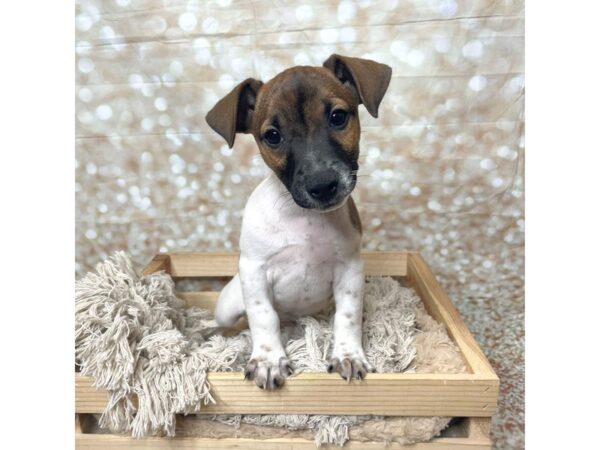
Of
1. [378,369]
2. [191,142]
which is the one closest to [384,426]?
[378,369]

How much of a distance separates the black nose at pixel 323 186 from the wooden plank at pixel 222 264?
1.46 metres

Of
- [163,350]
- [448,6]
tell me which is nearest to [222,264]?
[163,350]

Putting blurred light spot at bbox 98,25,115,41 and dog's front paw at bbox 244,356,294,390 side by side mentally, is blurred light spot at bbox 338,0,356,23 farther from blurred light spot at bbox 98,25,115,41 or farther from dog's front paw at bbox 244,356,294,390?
dog's front paw at bbox 244,356,294,390

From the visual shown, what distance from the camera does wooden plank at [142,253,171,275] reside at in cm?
324

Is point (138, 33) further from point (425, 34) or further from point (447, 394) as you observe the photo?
point (447, 394)

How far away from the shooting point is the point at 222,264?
3.54 m

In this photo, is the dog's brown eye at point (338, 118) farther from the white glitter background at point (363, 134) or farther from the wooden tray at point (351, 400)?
the white glitter background at point (363, 134)

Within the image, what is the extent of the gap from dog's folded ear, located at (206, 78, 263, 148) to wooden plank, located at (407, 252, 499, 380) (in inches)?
48.0

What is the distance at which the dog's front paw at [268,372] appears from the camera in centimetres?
222

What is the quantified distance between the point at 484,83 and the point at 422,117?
405mm

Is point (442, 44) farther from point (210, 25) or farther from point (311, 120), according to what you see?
point (311, 120)

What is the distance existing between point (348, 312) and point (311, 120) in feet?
2.61

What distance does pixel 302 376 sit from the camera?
222 cm

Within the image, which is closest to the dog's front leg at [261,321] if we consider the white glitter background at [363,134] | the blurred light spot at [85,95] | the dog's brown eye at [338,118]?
the dog's brown eye at [338,118]
